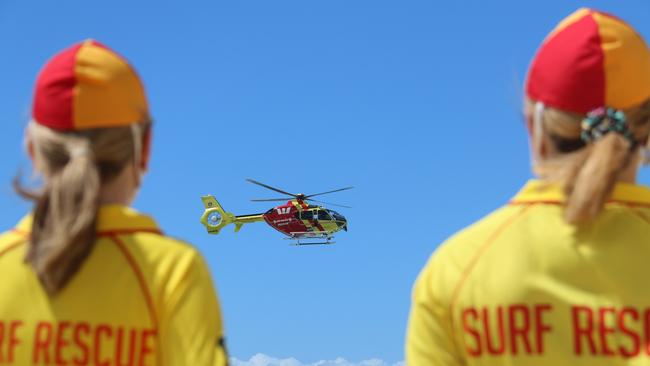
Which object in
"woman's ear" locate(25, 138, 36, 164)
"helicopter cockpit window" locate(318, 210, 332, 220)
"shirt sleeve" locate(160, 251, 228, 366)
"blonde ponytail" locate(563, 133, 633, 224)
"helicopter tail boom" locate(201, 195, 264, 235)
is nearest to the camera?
"blonde ponytail" locate(563, 133, 633, 224)

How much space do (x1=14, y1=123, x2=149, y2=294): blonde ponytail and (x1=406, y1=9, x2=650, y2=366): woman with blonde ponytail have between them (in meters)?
1.35

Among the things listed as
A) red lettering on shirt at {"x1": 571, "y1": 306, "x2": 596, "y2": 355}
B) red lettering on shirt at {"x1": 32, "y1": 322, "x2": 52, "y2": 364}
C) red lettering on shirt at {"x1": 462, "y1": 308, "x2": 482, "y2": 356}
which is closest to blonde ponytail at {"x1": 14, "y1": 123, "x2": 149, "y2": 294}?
red lettering on shirt at {"x1": 32, "y1": 322, "x2": 52, "y2": 364}

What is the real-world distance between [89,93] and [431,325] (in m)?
1.60

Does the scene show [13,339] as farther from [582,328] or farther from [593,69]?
[593,69]

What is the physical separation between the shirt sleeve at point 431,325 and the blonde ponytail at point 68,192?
126cm

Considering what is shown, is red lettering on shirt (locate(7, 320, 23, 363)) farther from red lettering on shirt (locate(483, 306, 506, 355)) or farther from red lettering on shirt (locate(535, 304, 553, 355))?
red lettering on shirt (locate(535, 304, 553, 355))

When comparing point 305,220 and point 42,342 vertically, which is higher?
point 42,342

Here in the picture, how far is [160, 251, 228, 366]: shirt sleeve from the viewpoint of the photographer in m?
3.27

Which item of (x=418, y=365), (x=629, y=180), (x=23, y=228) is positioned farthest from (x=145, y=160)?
(x=629, y=180)

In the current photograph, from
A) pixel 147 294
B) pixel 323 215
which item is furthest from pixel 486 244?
pixel 323 215

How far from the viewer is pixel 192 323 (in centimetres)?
328

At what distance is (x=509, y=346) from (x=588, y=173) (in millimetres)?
734

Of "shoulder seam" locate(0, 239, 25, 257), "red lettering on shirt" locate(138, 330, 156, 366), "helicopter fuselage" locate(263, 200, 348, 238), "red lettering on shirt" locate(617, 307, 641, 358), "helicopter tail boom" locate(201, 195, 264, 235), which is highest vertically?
"shoulder seam" locate(0, 239, 25, 257)

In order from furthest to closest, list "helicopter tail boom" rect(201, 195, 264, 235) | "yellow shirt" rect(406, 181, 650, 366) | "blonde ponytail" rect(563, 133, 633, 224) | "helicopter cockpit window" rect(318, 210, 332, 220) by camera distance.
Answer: "helicopter tail boom" rect(201, 195, 264, 235)
"helicopter cockpit window" rect(318, 210, 332, 220)
"yellow shirt" rect(406, 181, 650, 366)
"blonde ponytail" rect(563, 133, 633, 224)
